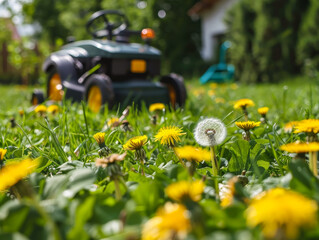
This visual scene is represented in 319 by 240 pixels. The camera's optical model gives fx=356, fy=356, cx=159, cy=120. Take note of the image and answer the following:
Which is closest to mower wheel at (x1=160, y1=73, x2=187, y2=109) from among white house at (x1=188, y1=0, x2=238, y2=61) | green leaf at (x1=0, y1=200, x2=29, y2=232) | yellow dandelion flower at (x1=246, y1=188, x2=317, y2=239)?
green leaf at (x1=0, y1=200, x2=29, y2=232)

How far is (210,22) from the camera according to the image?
13.4m

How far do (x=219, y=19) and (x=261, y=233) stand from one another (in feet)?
43.3

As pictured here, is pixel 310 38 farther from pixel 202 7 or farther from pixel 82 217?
pixel 202 7

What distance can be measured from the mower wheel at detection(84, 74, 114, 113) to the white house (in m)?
10.6

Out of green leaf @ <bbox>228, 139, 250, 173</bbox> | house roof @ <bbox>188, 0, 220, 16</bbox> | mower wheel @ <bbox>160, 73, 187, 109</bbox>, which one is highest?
house roof @ <bbox>188, 0, 220, 16</bbox>

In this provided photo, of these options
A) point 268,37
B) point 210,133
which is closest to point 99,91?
point 210,133

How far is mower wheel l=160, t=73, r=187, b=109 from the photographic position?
9.45ft

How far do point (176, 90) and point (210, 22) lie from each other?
11175 millimetres

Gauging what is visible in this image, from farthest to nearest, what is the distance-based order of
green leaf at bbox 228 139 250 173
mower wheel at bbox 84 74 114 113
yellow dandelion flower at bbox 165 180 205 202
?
mower wheel at bbox 84 74 114 113, green leaf at bbox 228 139 250 173, yellow dandelion flower at bbox 165 180 205 202

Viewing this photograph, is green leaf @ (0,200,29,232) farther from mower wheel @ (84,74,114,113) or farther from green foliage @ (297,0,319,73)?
green foliage @ (297,0,319,73)

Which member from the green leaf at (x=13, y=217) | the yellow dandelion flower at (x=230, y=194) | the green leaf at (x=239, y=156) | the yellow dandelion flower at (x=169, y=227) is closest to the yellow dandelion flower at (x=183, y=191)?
the yellow dandelion flower at (x=169, y=227)

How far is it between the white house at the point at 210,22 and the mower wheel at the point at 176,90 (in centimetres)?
1005

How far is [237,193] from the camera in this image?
27.3 inches

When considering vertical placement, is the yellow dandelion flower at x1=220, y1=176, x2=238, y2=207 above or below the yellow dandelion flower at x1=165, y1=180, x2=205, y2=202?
below
